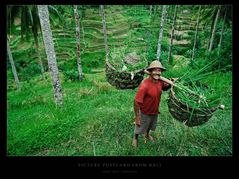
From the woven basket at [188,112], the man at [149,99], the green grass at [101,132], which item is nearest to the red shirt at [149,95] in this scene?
the man at [149,99]

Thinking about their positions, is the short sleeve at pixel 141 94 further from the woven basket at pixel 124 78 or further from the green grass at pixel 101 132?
the green grass at pixel 101 132

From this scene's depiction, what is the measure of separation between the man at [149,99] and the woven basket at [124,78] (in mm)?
134

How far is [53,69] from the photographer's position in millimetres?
2715

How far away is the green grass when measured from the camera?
221 cm

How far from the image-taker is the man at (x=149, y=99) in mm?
1973

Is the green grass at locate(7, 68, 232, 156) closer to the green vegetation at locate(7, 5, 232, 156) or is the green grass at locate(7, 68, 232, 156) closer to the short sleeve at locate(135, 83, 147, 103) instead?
the green vegetation at locate(7, 5, 232, 156)

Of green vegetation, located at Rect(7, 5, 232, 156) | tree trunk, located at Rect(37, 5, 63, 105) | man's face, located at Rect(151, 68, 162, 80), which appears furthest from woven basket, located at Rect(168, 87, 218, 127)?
tree trunk, located at Rect(37, 5, 63, 105)

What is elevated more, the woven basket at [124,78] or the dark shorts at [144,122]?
the woven basket at [124,78]

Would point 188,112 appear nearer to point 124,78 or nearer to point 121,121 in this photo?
point 124,78

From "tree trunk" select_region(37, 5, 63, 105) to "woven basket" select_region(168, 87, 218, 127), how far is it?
5.08 feet
